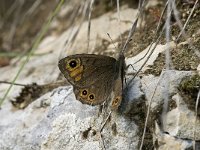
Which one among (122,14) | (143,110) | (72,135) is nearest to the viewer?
(143,110)

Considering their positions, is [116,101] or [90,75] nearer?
[116,101]

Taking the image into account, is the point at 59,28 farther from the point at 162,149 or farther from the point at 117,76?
the point at 162,149

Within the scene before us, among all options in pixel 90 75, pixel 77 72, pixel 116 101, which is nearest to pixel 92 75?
pixel 90 75

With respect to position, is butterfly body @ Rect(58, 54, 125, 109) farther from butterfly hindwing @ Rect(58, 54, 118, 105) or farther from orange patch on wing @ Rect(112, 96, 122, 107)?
orange patch on wing @ Rect(112, 96, 122, 107)

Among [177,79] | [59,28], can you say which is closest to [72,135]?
[177,79]

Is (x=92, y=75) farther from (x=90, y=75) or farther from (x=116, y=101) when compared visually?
(x=116, y=101)

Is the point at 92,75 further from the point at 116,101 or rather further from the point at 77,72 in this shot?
the point at 116,101

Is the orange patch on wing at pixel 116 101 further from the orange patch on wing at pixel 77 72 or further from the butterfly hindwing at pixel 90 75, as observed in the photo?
the orange patch on wing at pixel 77 72

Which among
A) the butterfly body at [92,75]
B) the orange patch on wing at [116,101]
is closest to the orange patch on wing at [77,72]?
the butterfly body at [92,75]

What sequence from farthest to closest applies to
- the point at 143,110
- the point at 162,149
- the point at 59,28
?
the point at 59,28
the point at 143,110
the point at 162,149
